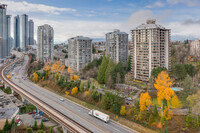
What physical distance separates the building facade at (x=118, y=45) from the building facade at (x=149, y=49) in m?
13.7

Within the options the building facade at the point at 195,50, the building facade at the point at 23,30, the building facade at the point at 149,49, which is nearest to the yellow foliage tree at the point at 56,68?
the building facade at the point at 149,49

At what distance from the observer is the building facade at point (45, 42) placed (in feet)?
259

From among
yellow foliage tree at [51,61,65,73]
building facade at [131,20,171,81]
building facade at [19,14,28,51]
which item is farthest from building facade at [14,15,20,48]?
building facade at [131,20,171,81]

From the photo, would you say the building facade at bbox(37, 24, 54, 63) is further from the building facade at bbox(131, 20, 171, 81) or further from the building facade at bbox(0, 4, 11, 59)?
the building facade at bbox(0, 4, 11, 59)

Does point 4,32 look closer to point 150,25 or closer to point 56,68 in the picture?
point 56,68

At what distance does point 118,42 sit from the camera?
194 feet

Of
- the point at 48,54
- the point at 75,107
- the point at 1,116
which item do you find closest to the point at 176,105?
the point at 75,107

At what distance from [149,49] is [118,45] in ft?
60.8

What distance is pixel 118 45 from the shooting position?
59156mm

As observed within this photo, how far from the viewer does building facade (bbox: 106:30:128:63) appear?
195ft

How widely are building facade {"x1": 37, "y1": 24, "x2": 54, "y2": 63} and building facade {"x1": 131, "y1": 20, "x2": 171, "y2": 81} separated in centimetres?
5188

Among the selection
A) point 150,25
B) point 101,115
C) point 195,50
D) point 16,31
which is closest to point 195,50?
point 195,50

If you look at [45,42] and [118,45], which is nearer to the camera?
[118,45]

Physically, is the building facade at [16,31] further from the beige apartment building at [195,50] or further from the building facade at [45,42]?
the beige apartment building at [195,50]
